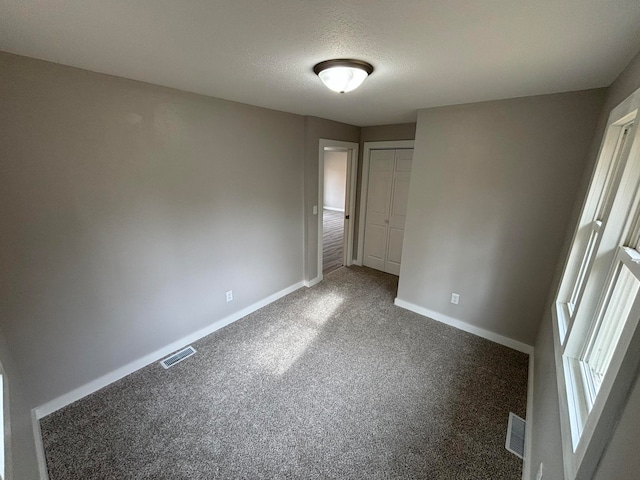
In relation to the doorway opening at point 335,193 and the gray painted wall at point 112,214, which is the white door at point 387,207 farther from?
the doorway opening at point 335,193

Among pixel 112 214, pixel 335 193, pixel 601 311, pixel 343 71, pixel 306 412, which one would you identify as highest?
pixel 343 71

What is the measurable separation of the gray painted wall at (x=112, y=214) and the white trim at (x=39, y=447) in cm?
13

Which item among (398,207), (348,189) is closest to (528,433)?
(398,207)

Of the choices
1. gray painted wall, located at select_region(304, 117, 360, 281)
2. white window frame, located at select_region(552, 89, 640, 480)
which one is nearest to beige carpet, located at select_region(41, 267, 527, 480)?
white window frame, located at select_region(552, 89, 640, 480)

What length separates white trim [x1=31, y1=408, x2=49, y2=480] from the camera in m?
1.45

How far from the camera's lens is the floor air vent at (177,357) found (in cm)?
235

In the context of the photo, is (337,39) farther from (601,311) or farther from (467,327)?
(467,327)

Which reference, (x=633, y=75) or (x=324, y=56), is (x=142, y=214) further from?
(x=633, y=75)

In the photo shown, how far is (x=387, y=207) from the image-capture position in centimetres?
417

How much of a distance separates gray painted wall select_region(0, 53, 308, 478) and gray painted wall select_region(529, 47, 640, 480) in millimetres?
2029

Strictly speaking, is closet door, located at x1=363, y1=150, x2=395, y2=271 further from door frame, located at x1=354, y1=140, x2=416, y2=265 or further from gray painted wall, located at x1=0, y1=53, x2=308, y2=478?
gray painted wall, located at x1=0, y1=53, x2=308, y2=478

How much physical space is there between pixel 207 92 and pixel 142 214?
1.16 meters

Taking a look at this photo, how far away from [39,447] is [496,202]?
12.4ft

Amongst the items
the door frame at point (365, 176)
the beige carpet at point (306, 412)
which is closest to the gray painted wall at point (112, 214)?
the beige carpet at point (306, 412)
